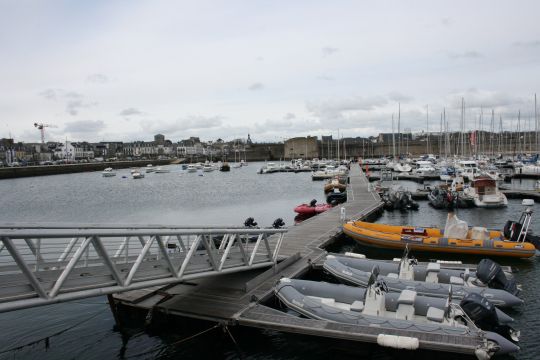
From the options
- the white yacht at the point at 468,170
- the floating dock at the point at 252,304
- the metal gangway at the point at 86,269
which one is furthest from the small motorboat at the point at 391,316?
the white yacht at the point at 468,170

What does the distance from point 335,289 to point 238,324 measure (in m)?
4.04

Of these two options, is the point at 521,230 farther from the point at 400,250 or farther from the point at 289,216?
the point at 289,216

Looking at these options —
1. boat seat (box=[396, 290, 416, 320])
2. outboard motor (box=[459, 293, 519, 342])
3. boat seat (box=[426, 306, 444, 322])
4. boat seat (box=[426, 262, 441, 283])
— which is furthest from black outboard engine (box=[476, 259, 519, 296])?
boat seat (box=[396, 290, 416, 320])

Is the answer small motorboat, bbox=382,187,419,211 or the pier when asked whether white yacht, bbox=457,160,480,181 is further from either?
the pier

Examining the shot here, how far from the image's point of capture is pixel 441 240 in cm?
2291

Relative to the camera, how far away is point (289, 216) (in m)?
42.0

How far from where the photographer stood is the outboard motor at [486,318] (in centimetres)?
1247

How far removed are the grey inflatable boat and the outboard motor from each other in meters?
0.86

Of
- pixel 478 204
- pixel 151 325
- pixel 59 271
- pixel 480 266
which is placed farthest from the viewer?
pixel 478 204

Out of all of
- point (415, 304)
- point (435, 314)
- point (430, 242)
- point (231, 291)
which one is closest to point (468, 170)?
point (430, 242)

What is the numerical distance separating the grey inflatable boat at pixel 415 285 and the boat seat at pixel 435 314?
89cm

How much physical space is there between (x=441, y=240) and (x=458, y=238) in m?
1.00

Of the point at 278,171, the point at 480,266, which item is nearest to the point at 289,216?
the point at 480,266

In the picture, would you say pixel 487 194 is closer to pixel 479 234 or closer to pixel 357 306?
pixel 479 234
